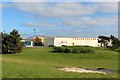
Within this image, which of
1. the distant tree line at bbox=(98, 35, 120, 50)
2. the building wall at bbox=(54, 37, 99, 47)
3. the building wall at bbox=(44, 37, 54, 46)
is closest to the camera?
the distant tree line at bbox=(98, 35, 120, 50)

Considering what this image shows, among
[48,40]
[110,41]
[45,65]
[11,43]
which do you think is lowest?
[45,65]

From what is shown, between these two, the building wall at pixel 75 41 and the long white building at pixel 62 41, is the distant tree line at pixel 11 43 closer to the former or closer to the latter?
the long white building at pixel 62 41

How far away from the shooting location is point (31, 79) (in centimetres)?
1538

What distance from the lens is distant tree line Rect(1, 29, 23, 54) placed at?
180 ft

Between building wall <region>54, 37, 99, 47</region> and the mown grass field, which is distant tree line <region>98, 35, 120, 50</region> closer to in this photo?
building wall <region>54, 37, 99, 47</region>

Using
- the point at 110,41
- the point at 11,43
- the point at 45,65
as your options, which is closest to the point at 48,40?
the point at 110,41

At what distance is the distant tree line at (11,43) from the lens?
55.0m

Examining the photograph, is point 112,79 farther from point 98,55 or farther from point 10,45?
point 10,45

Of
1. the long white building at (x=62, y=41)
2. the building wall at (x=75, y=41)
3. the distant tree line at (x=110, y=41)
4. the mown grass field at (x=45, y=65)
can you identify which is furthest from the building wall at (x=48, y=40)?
the mown grass field at (x=45, y=65)

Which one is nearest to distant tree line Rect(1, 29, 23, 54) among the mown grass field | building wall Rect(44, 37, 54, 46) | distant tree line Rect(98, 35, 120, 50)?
the mown grass field

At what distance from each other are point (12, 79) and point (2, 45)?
40411mm

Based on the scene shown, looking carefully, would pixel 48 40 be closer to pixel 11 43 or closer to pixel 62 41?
pixel 62 41

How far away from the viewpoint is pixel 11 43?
185 feet

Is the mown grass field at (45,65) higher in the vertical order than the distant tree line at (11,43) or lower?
lower
